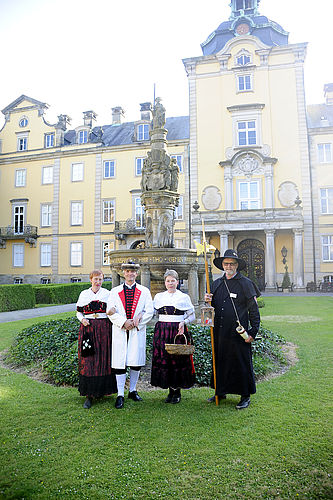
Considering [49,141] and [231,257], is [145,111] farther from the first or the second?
[231,257]

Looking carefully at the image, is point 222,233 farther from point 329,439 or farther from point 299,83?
point 329,439

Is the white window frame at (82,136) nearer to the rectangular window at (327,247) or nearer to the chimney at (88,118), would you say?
the chimney at (88,118)

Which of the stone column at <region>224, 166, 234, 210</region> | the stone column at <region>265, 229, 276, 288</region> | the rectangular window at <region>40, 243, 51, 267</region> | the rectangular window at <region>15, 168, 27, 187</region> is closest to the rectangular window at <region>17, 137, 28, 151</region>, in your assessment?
the rectangular window at <region>15, 168, 27, 187</region>

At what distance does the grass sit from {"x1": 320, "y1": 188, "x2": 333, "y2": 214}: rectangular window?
23.3 metres

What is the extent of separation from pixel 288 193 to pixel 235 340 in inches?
936

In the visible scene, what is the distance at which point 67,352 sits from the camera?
264 inches

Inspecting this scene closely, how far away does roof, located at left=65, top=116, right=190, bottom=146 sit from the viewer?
104 ft

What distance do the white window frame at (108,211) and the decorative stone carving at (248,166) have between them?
1039cm

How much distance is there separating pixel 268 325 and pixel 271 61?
23.6 metres

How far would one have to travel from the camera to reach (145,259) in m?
8.82

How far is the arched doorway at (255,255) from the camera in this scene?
89.8 feet

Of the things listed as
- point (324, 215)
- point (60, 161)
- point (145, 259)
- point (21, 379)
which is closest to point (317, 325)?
point (145, 259)

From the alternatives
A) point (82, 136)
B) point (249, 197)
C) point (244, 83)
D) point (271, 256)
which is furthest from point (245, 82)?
point (82, 136)

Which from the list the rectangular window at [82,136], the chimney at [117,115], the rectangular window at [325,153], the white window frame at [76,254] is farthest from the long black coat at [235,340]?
the chimney at [117,115]
